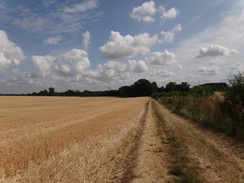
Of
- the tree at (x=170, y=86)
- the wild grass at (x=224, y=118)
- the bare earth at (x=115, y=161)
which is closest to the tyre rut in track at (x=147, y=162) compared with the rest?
the bare earth at (x=115, y=161)

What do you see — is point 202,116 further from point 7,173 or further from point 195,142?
point 7,173

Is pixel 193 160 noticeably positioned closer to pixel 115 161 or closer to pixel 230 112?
pixel 115 161

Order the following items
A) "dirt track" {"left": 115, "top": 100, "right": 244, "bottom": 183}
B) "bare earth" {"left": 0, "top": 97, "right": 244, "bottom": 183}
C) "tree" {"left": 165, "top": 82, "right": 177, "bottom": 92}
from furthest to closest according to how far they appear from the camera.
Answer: "tree" {"left": 165, "top": 82, "right": 177, "bottom": 92}, "dirt track" {"left": 115, "top": 100, "right": 244, "bottom": 183}, "bare earth" {"left": 0, "top": 97, "right": 244, "bottom": 183}

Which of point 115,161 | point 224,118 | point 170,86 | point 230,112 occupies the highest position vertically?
point 170,86

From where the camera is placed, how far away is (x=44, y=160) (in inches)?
236

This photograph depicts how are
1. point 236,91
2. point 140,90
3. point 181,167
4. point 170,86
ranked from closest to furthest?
point 181,167 → point 236,91 → point 170,86 → point 140,90

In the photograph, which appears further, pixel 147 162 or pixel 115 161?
pixel 115 161

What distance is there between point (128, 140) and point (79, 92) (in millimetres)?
141969

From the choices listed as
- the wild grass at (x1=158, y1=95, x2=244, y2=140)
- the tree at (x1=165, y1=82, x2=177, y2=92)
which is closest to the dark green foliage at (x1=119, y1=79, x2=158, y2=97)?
the tree at (x1=165, y1=82, x2=177, y2=92)

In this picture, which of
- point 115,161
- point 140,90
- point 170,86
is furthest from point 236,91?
point 140,90

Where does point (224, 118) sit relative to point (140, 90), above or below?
below

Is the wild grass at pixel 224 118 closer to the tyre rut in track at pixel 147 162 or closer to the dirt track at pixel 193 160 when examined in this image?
the dirt track at pixel 193 160

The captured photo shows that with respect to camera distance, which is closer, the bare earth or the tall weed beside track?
the bare earth

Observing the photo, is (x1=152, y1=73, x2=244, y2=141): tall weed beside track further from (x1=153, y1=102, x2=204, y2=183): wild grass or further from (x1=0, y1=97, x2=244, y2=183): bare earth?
(x1=153, y1=102, x2=204, y2=183): wild grass
